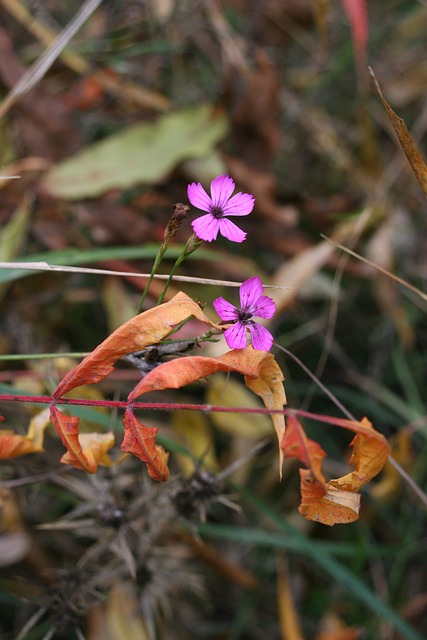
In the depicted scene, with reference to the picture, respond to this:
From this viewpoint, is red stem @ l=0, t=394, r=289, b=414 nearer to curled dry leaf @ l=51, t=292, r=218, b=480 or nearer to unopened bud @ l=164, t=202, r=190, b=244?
curled dry leaf @ l=51, t=292, r=218, b=480

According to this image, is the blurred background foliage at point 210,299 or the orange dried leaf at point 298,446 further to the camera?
the blurred background foliage at point 210,299

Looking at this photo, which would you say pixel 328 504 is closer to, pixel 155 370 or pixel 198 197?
pixel 155 370

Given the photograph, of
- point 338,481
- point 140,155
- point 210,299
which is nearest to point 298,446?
point 338,481

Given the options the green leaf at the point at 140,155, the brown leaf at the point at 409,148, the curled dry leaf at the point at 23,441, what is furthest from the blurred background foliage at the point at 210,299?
the brown leaf at the point at 409,148

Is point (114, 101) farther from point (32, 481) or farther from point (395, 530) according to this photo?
point (395, 530)

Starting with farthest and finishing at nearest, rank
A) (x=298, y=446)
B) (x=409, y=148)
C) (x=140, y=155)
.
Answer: (x=140, y=155) < (x=409, y=148) < (x=298, y=446)

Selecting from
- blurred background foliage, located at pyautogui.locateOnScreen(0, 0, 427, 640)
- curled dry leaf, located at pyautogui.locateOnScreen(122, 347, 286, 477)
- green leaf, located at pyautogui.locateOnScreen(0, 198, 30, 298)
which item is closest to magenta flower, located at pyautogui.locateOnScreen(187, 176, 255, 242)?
curled dry leaf, located at pyautogui.locateOnScreen(122, 347, 286, 477)

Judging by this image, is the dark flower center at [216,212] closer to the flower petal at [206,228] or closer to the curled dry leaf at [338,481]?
the flower petal at [206,228]
